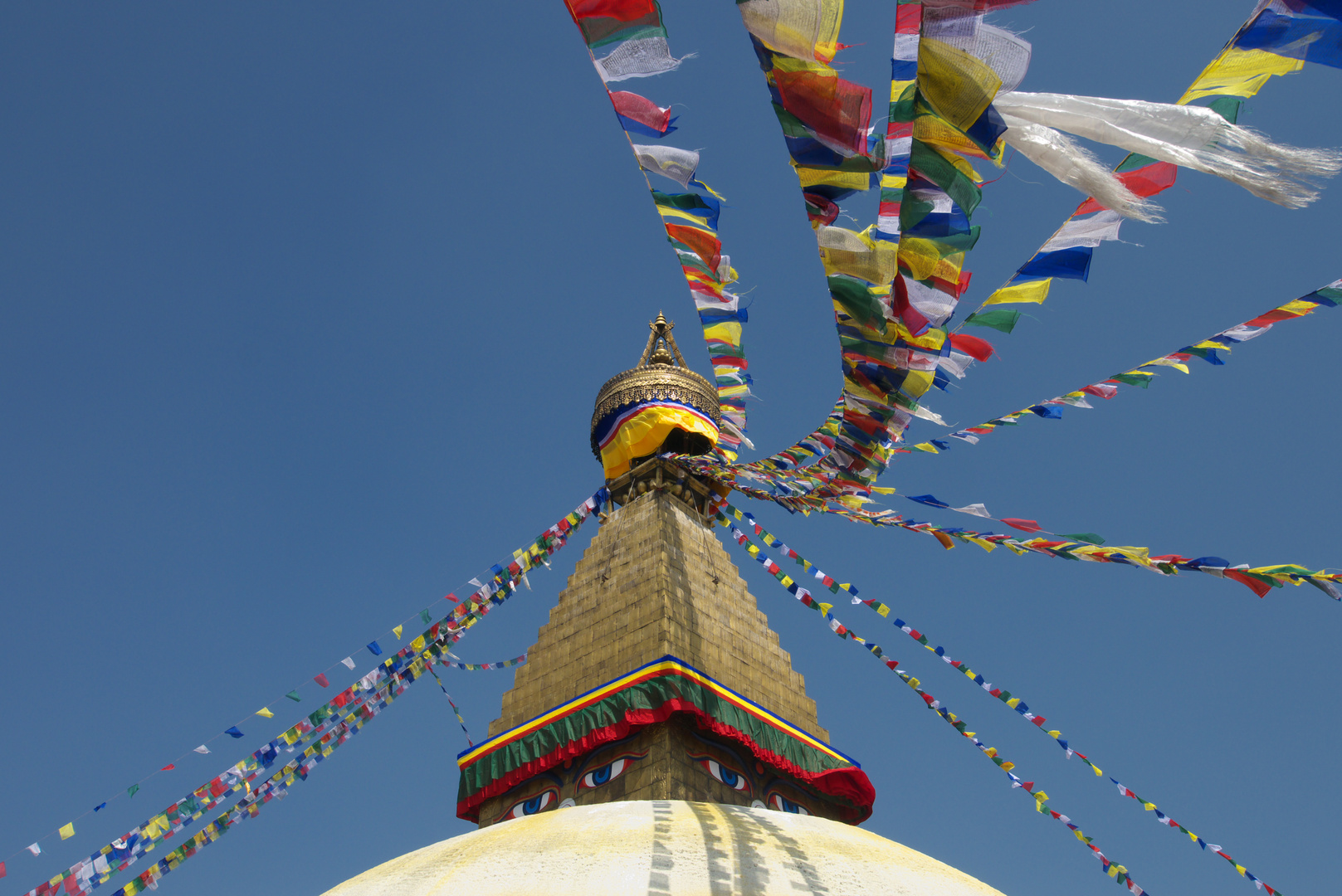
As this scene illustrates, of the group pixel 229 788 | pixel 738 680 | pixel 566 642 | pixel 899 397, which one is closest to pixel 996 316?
pixel 899 397

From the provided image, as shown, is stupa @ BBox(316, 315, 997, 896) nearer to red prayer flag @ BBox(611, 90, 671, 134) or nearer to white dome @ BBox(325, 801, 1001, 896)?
white dome @ BBox(325, 801, 1001, 896)

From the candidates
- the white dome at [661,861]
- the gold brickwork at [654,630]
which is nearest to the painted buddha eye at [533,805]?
the gold brickwork at [654,630]

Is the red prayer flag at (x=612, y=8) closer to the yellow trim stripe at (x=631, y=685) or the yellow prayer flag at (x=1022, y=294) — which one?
the yellow prayer flag at (x=1022, y=294)

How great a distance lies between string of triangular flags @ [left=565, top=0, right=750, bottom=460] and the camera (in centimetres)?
508

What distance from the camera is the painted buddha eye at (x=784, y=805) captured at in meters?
10.3

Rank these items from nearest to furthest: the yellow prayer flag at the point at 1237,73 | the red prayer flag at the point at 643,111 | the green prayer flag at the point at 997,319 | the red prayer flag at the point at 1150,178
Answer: the yellow prayer flag at the point at 1237,73 → the red prayer flag at the point at 1150,178 → the red prayer flag at the point at 643,111 → the green prayer flag at the point at 997,319

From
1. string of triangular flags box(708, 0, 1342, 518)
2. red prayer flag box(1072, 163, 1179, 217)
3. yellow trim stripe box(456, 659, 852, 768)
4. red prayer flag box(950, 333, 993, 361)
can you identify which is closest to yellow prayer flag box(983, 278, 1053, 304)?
string of triangular flags box(708, 0, 1342, 518)

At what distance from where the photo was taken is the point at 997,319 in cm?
684

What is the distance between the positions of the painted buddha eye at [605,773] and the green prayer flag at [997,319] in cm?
596

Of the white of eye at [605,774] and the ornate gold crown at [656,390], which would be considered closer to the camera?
the white of eye at [605,774]

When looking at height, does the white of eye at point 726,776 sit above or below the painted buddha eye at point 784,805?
above

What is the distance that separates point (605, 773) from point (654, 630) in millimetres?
1698

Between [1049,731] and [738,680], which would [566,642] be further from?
[1049,731]

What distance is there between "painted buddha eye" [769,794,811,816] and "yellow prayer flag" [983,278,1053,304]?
632 cm
